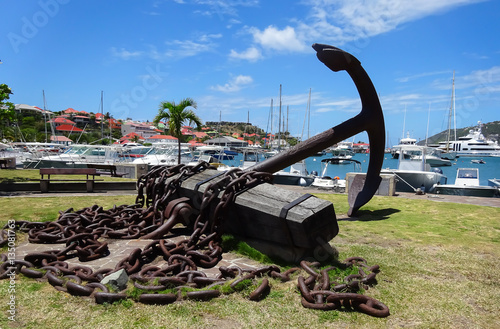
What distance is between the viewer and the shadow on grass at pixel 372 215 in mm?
6840

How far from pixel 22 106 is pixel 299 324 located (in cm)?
8380

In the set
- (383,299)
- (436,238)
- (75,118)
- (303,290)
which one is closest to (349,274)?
(383,299)

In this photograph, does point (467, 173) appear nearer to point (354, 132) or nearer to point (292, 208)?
point (354, 132)

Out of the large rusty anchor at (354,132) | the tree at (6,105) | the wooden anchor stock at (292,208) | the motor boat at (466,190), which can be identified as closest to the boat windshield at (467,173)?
the motor boat at (466,190)

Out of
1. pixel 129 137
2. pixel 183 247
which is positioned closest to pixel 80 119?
pixel 129 137

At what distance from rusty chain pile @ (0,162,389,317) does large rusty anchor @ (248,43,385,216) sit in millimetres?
924

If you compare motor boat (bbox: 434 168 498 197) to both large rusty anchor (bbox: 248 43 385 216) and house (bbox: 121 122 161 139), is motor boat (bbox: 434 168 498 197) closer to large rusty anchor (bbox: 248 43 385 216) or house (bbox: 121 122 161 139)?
large rusty anchor (bbox: 248 43 385 216)

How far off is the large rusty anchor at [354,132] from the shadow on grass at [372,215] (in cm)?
20

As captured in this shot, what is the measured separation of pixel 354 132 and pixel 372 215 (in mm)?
2323

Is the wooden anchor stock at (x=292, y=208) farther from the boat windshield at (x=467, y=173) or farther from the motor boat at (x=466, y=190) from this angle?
the boat windshield at (x=467, y=173)

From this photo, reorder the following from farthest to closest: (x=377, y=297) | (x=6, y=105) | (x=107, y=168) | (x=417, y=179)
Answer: (x=107, y=168) < (x=417, y=179) < (x=6, y=105) < (x=377, y=297)

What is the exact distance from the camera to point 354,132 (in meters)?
5.82

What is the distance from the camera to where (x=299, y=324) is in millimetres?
2527

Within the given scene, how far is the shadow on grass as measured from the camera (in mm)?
6840
